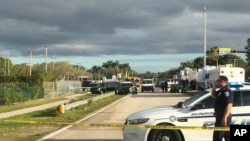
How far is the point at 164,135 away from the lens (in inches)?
→ 464

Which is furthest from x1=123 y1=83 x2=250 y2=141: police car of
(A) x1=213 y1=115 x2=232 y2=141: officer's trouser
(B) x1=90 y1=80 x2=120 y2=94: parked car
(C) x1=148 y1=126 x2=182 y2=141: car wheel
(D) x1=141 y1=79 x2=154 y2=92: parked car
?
(D) x1=141 y1=79 x2=154 y2=92: parked car

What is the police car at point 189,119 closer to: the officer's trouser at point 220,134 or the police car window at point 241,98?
the police car window at point 241,98

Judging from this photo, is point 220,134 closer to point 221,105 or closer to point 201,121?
point 221,105

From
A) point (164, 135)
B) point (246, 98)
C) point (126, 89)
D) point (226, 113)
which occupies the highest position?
point (246, 98)

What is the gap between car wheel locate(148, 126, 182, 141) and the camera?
11.7 m

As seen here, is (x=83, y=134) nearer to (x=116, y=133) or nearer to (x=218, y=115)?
(x=116, y=133)

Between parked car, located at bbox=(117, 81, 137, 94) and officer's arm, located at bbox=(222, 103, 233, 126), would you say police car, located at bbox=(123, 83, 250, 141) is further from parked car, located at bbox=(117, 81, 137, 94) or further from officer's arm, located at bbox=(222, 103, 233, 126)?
parked car, located at bbox=(117, 81, 137, 94)

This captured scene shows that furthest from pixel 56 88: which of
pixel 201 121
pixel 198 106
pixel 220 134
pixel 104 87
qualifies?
pixel 220 134

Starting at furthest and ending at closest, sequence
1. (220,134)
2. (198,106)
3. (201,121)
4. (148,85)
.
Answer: (148,85)
(198,106)
(201,121)
(220,134)

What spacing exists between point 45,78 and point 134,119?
46.6 meters

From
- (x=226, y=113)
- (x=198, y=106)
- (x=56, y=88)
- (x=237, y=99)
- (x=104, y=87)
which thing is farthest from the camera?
(x=104, y=87)

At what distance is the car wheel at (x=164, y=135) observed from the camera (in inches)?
461

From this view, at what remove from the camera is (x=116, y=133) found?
54.3 ft

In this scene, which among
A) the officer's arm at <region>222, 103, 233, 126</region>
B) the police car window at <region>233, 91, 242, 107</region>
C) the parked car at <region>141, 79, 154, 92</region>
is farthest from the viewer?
the parked car at <region>141, 79, 154, 92</region>
